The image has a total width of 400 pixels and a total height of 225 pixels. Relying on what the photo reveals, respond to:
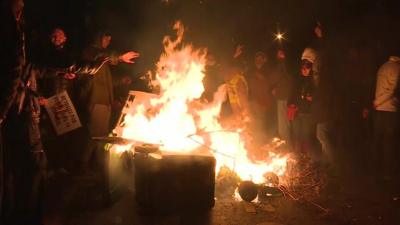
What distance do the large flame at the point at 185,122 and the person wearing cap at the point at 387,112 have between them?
2.49m

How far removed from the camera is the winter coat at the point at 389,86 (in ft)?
28.2

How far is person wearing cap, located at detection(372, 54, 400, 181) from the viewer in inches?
340

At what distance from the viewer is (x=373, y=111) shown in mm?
9297

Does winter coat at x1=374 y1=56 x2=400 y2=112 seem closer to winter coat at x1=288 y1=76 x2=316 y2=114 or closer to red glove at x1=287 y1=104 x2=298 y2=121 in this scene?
winter coat at x1=288 y1=76 x2=316 y2=114

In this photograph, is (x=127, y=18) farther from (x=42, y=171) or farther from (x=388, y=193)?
(x=388, y=193)

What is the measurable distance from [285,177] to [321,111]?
2.05 meters

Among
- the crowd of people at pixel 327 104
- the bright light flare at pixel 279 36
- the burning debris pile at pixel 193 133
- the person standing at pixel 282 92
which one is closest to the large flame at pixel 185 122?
the burning debris pile at pixel 193 133

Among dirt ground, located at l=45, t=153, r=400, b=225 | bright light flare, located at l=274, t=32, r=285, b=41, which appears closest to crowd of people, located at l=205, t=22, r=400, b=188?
dirt ground, located at l=45, t=153, r=400, b=225

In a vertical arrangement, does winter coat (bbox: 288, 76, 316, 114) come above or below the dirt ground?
above

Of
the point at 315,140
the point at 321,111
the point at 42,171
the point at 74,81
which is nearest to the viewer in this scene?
the point at 42,171

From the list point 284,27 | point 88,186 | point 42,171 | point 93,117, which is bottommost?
point 88,186

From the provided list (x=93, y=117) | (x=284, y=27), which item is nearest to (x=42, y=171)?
(x=93, y=117)

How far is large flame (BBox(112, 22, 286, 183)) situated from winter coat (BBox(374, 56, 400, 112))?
270 cm

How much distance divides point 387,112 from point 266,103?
2918 millimetres
